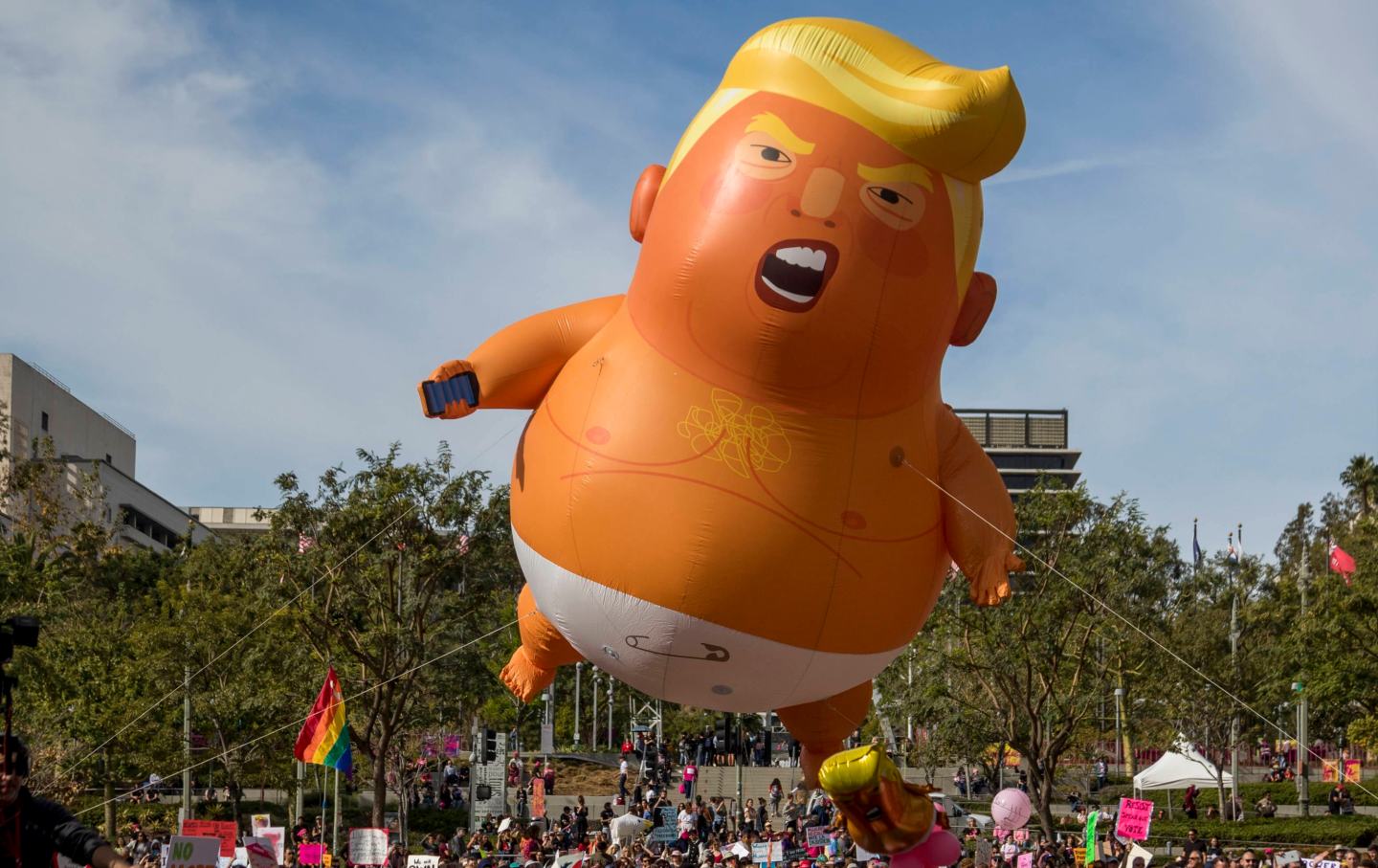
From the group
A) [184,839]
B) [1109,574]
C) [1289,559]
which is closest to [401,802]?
[1109,574]

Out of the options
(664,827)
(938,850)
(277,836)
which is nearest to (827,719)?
(938,850)

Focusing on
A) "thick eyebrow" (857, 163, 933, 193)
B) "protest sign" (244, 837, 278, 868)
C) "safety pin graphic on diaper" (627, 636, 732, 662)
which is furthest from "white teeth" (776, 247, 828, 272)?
"protest sign" (244, 837, 278, 868)

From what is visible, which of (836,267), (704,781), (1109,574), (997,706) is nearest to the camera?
(836,267)

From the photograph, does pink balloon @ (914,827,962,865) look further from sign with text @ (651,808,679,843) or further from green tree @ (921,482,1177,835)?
green tree @ (921,482,1177,835)

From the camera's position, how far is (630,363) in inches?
568

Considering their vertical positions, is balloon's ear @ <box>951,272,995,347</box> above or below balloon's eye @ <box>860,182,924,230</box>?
below

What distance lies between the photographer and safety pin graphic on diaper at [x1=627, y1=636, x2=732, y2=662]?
14008 mm

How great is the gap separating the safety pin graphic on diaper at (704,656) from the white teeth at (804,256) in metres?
3.37

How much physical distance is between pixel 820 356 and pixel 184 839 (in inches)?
335

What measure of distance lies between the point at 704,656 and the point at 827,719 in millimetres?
2760

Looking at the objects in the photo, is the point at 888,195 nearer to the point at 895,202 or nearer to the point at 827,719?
the point at 895,202

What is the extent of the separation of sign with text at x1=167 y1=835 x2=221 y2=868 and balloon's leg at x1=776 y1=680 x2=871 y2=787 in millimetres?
6049

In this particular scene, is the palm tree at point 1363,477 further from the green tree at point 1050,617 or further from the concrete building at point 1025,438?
the concrete building at point 1025,438

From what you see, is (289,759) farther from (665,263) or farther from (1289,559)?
(1289,559)
